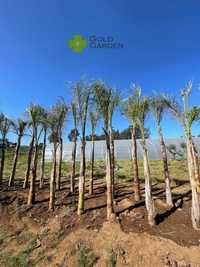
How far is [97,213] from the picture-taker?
9.79m

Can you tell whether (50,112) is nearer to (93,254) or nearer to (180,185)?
(93,254)

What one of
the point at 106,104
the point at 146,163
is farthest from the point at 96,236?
the point at 106,104

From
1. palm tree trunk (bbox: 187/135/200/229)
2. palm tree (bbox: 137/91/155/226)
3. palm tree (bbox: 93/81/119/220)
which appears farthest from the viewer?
palm tree (bbox: 93/81/119/220)

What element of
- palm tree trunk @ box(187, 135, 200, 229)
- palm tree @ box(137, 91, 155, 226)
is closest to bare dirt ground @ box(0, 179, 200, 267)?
palm tree trunk @ box(187, 135, 200, 229)

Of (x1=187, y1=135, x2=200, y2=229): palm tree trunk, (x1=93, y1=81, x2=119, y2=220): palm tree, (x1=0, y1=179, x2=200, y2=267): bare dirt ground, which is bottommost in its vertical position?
(x1=0, y1=179, x2=200, y2=267): bare dirt ground

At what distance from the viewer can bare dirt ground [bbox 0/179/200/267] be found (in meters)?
6.61

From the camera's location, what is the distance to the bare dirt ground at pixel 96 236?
661 cm

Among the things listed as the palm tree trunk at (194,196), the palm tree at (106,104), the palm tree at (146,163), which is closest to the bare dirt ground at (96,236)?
the palm tree trunk at (194,196)

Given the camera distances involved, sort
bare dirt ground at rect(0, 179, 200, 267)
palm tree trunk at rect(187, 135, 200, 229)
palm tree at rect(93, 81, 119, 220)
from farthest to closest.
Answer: palm tree at rect(93, 81, 119, 220) → palm tree trunk at rect(187, 135, 200, 229) → bare dirt ground at rect(0, 179, 200, 267)

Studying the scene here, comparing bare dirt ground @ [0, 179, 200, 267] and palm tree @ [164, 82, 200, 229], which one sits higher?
palm tree @ [164, 82, 200, 229]

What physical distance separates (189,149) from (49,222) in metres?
8.00

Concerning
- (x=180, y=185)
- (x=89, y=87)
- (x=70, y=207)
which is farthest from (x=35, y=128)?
(x=180, y=185)

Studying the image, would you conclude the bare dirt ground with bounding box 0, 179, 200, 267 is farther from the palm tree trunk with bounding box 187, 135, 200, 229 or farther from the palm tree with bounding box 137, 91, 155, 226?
the palm tree with bounding box 137, 91, 155, 226

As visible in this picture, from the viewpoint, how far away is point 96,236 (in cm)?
788
